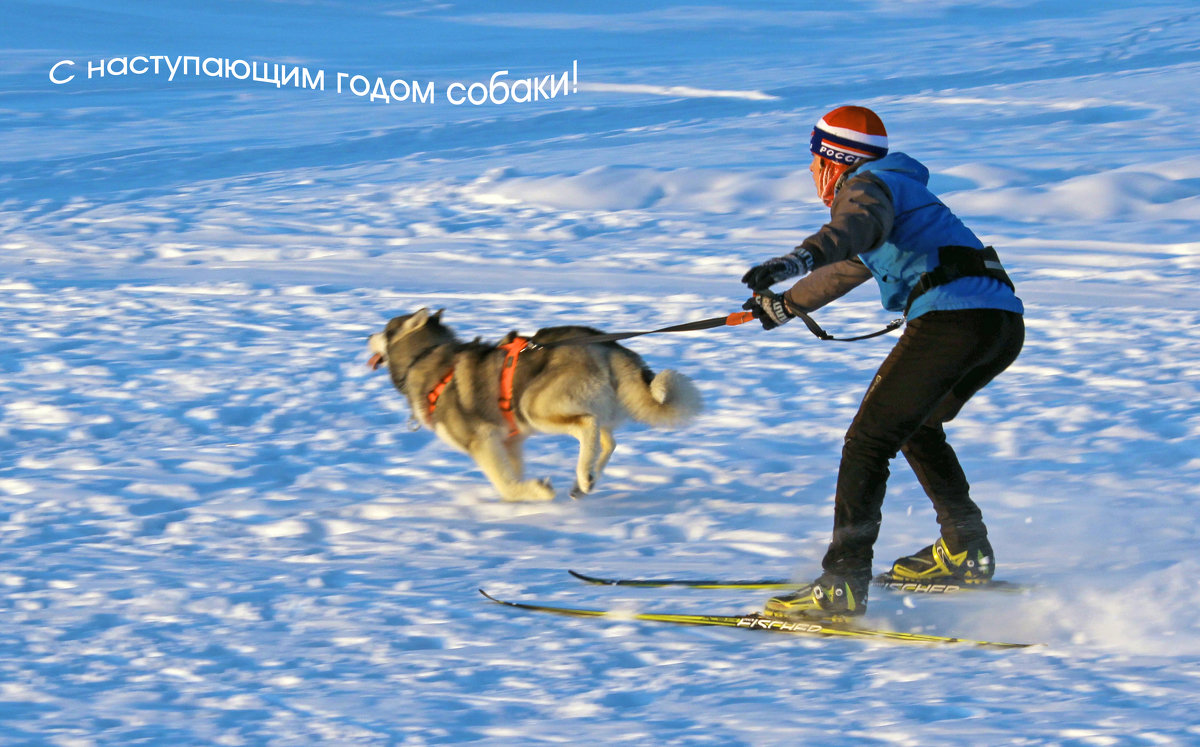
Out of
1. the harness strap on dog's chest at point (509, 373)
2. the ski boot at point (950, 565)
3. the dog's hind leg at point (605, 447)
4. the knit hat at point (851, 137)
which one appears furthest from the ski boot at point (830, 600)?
the harness strap on dog's chest at point (509, 373)

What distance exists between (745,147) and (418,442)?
11451 millimetres

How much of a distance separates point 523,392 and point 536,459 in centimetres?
101

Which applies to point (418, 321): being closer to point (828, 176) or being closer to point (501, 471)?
point (501, 471)

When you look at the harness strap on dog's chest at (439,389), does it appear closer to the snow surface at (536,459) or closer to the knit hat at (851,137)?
the snow surface at (536,459)

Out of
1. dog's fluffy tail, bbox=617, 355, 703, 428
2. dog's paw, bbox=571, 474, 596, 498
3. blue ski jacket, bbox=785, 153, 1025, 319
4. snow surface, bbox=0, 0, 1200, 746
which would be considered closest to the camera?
snow surface, bbox=0, 0, 1200, 746

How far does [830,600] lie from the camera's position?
3918 mm

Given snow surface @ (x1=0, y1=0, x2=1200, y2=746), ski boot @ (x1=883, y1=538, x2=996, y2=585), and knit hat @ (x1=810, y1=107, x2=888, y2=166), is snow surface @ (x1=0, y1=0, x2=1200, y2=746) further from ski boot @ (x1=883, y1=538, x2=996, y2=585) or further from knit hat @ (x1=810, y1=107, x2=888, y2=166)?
knit hat @ (x1=810, y1=107, x2=888, y2=166)

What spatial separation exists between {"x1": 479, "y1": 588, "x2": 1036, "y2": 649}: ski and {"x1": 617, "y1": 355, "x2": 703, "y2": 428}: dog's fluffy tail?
3.78 ft

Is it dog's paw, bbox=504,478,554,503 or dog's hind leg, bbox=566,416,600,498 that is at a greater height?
dog's hind leg, bbox=566,416,600,498

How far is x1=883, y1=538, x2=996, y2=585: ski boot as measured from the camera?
168 inches

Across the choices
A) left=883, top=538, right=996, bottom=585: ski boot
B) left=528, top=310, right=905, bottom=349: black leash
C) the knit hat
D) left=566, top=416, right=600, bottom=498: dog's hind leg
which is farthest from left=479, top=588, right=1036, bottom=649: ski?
the knit hat

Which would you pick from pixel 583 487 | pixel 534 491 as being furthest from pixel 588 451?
pixel 534 491

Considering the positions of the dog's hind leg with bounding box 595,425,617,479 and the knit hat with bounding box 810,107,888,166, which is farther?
the dog's hind leg with bounding box 595,425,617,479

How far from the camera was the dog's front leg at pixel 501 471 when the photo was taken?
5359 millimetres
